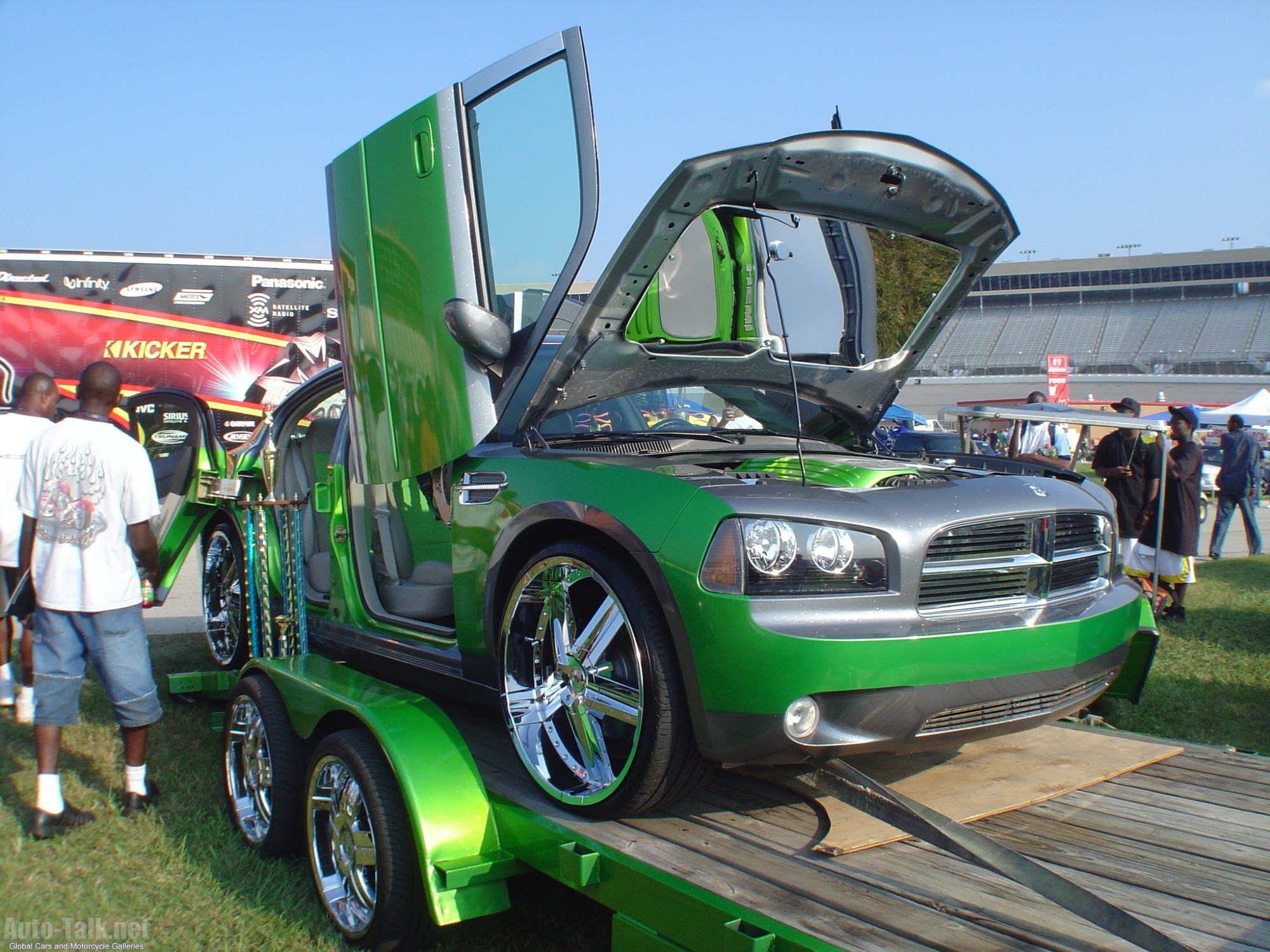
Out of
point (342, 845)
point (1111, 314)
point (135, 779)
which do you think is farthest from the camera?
point (1111, 314)

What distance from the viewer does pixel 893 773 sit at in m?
3.05

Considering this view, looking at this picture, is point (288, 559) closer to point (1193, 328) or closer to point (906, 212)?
point (906, 212)

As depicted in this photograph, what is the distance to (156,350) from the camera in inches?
519

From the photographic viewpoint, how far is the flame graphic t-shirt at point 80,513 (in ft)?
12.9

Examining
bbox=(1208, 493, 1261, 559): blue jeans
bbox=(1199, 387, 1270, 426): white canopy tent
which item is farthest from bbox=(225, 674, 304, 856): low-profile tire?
bbox=(1199, 387, 1270, 426): white canopy tent

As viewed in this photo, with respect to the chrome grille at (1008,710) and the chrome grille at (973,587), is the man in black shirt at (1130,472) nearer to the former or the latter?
the chrome grille at (1008,710)

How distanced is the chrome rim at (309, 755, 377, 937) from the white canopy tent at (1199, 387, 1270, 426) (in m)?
29.6

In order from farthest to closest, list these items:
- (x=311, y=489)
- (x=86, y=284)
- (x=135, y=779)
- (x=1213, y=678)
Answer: (x=86, y=284) → (x=1213, y=678) → (x=311, y=489) → (x=135, y=779)

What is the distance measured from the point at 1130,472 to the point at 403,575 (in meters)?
6.65

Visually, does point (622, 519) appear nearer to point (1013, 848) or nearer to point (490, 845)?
point (490, 845)

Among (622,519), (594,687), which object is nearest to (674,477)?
(622,519)

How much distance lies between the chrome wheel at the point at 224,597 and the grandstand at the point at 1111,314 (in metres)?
57.9

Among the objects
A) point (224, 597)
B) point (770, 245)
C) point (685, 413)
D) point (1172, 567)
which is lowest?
point (1172, 567)

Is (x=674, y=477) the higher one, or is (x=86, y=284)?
(x=86, y=284)
